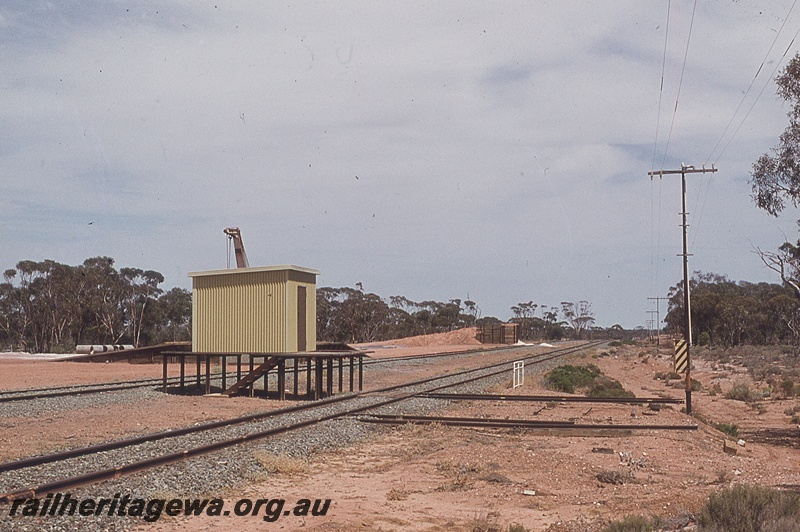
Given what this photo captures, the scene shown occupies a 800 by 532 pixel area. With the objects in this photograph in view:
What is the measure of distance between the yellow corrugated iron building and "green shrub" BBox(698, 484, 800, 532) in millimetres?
16560

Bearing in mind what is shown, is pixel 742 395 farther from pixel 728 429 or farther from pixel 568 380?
pixel 728 429

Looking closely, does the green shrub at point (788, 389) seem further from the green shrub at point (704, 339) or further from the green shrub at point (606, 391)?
the green shrub at point (704, 339)

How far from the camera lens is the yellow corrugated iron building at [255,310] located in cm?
2322

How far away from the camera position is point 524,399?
906 inches

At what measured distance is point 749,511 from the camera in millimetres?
7805

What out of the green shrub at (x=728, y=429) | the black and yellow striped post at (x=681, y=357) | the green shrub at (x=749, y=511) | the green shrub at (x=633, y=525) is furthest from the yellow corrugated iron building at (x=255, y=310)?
the green shrub at (x=749, y=511)

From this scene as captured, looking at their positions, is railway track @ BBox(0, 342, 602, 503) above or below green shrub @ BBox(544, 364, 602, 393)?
above

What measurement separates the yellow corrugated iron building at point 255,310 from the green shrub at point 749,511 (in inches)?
652

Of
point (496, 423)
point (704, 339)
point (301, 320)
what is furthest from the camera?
point (704, 339)

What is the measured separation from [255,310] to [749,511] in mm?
17890

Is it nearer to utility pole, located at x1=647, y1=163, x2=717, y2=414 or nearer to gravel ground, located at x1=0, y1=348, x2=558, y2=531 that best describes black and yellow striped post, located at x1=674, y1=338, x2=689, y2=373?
utility pole, located at x1=647, y1=163, x2=717, y2=414

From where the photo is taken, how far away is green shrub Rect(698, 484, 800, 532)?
751cm

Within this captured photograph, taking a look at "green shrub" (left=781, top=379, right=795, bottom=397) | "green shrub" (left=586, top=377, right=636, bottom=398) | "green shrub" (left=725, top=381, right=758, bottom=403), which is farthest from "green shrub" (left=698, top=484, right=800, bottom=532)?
"green shrub" (left=781, top=379, right=795, bottom=397)

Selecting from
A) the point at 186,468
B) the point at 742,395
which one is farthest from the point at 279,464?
the point at 742,395
